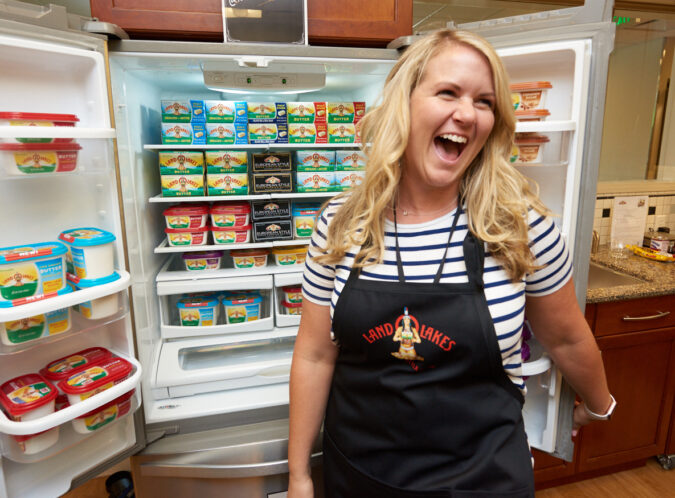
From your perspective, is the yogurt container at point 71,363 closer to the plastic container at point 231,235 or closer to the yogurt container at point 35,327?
the yogurt container at point 35,327

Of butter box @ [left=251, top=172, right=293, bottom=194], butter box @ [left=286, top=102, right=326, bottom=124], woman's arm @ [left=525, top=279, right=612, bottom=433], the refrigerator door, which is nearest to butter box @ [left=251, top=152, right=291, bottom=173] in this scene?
butter box @ [left=251, top=172, right=293, bottom=194]

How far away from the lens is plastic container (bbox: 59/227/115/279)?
1.15m

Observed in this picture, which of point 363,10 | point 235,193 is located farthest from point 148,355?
point 363,10

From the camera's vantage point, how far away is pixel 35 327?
112 centimetres

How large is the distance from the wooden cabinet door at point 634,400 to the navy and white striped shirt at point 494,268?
1.24 metres

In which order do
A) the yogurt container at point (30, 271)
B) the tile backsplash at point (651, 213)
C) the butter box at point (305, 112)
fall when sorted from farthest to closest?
the tile backsplash at point (651, 213) → the butter box at point (305, 112) → the yogurt container at point (30, 271)

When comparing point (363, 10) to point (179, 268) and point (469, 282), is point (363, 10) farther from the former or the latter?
point (179, 268)

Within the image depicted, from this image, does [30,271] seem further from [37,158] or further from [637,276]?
[637,276]

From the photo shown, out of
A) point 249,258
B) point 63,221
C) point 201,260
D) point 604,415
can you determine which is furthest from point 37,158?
point 604,415

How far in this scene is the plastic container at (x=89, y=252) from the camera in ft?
3.76

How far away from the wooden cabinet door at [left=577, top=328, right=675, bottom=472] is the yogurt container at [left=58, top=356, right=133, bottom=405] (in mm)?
1858

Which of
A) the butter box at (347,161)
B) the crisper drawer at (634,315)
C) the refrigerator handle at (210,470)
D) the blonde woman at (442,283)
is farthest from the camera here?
the crisper drawer at (634,315)

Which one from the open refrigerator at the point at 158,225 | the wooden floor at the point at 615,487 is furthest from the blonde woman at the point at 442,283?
the wooden floor at the point at 615,487

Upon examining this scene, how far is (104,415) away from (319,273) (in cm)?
75
